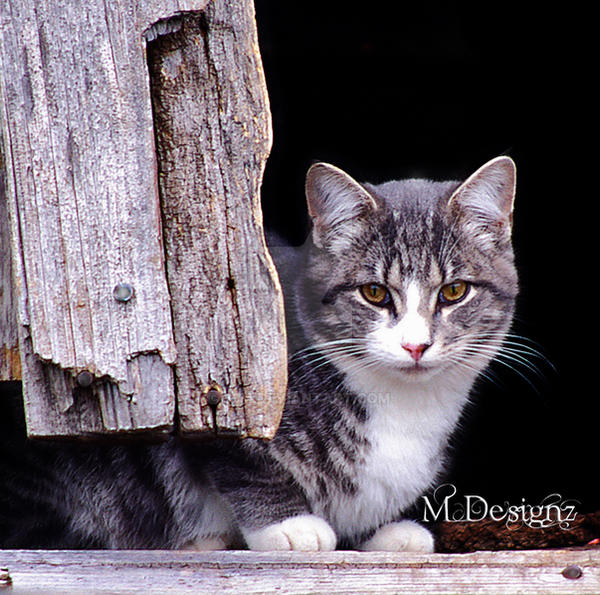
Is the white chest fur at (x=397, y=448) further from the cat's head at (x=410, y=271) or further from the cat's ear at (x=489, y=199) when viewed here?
the cat's ear at (x=489, y=199)

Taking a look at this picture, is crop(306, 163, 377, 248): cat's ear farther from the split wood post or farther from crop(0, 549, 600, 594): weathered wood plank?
crop(0, 549, 600, 594): weathered wood plank

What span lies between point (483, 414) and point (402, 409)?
1407 millimetres

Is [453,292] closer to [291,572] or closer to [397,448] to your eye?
[397,448]

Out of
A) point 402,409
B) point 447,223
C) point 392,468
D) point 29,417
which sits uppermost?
point 447,223

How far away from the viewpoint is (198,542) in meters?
2.39

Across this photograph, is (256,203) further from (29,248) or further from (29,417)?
(29,417)

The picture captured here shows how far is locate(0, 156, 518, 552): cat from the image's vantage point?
2.27 m

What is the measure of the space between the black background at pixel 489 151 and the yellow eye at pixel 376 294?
1206 mm

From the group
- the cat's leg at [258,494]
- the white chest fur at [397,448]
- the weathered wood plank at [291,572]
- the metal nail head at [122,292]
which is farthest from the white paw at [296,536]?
the metal nail head at [122,292]

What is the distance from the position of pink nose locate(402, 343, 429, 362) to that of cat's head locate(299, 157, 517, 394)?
0.05 metres

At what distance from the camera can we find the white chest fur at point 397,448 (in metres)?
2.32

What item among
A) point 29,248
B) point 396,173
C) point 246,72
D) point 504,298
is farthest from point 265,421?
point 396,173

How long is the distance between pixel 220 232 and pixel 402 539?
109 centimetres

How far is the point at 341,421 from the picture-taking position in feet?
7.52
